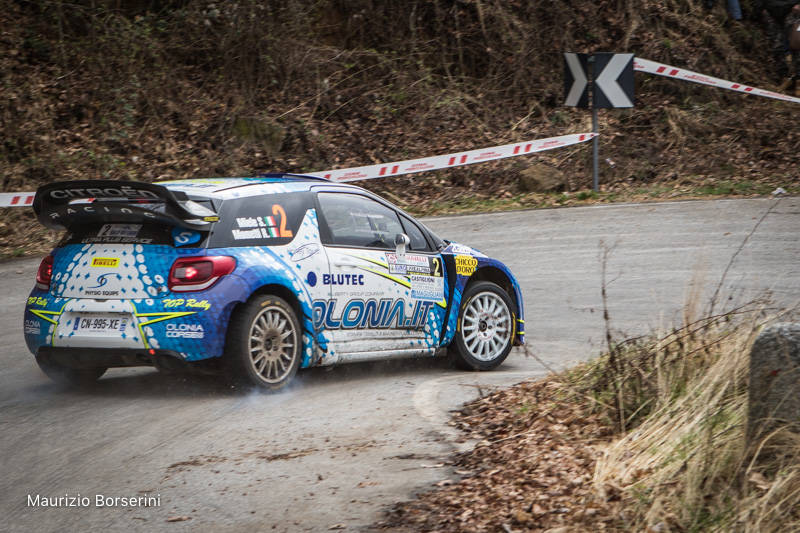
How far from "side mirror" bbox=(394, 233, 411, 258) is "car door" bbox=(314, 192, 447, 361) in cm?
2

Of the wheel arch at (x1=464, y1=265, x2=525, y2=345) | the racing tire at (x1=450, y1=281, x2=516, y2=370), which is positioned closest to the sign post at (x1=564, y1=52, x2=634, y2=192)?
the wheel arch at (x1=464, y1=265, x2=525, y2=345)

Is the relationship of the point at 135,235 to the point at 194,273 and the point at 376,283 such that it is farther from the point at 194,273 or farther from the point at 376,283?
the point at 376,283

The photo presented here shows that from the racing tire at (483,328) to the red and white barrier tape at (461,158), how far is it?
8701mm

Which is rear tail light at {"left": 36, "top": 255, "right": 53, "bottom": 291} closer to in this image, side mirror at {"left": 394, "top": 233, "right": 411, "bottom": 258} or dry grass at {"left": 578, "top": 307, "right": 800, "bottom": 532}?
side mirror at {"left": 394, "top": 233, "right": 411, "bottom": 258}

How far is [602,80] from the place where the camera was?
17.9m

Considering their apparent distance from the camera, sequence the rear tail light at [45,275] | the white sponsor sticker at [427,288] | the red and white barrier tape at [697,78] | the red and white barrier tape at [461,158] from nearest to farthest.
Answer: the rear tail light at [45,275]
the white sponsor sticker at [427,288]
the red and white barrier tape at [461,158]
the red and white barrier tape at [697,78]

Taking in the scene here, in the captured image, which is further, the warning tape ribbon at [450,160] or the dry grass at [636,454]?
the warning tape ribbon at [450,160]

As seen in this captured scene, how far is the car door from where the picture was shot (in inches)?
326

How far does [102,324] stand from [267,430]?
1.70m

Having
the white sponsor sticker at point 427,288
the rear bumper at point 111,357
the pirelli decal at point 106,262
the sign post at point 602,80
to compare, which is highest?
the sign post at point 602,80

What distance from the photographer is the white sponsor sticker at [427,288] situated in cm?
891

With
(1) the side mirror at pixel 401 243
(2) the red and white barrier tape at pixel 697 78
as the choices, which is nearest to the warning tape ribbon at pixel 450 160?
(2) the red and white barrier tape at pixel 697 78

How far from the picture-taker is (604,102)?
1794 cm

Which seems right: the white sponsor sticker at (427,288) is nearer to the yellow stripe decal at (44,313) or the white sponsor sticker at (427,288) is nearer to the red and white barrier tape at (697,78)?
the yellow stripe decal at (44,313)
